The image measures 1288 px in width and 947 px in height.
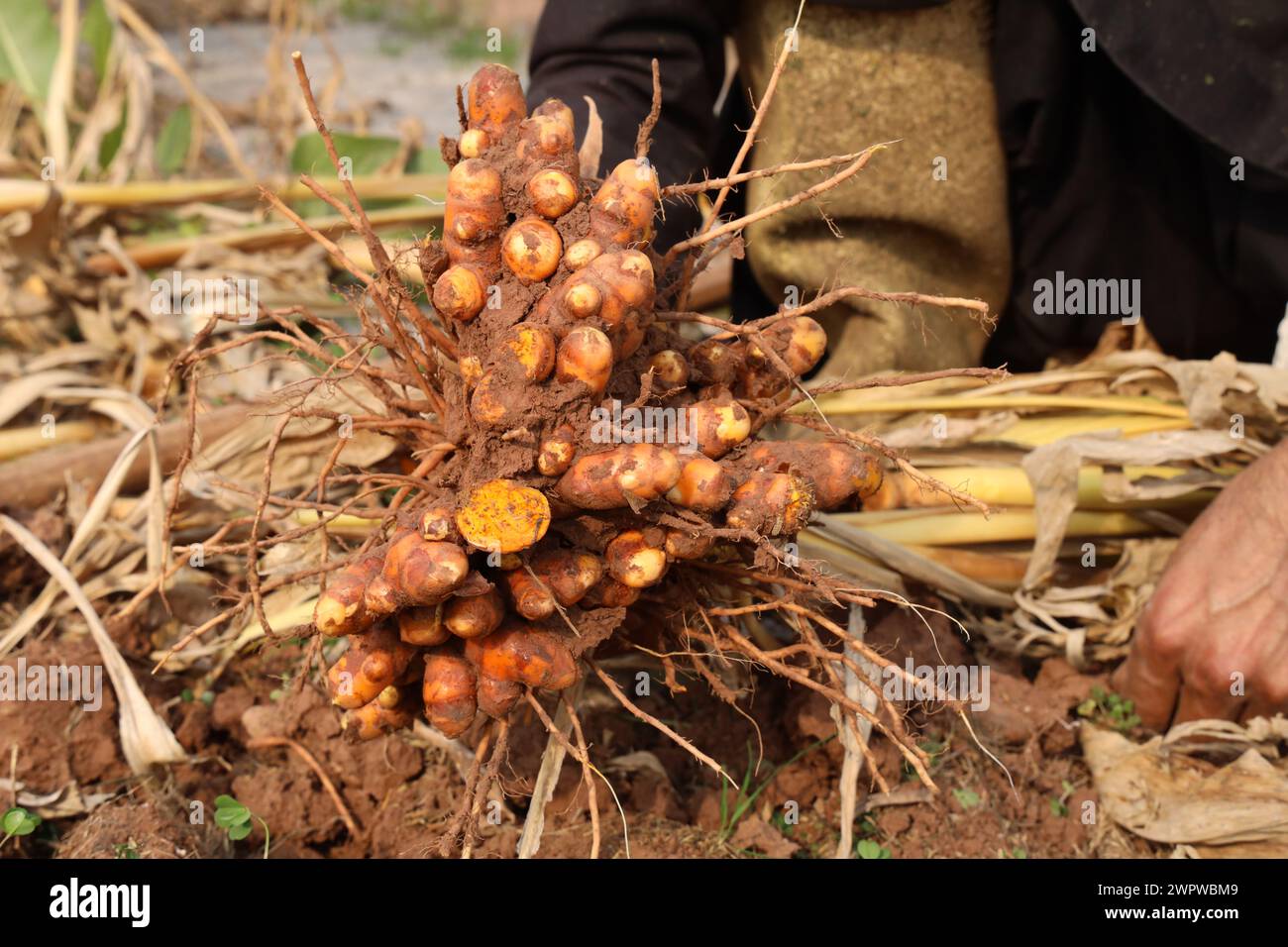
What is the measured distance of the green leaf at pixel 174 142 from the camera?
3.40 meters

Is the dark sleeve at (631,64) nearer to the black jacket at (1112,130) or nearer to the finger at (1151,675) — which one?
the black jacket at (1112,130)

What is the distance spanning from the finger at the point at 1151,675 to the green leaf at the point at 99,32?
9.94 feet

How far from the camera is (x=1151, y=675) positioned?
1720 mm

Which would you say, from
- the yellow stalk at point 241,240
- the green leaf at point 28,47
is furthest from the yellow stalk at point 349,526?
the green leaf at point 28,47

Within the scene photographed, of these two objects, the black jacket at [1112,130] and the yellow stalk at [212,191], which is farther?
the yellow stalk at [212,191]

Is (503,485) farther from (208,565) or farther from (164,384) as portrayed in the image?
(208,565)

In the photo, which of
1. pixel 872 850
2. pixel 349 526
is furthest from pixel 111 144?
pixel 872 850

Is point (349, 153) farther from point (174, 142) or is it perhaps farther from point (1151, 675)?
point (1151, 675)

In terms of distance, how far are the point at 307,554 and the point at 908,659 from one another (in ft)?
2.91

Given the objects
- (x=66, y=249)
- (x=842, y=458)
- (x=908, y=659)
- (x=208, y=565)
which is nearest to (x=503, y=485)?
(x=842, y=458)

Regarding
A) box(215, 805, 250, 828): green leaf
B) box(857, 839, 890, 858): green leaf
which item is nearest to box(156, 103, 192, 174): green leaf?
box(215, 805, 250, 828): green leaf

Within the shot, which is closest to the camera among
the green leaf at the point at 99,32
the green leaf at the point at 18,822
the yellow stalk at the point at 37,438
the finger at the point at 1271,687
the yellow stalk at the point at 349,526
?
the green leaf at the point at 18,822

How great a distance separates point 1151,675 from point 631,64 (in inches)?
52.2

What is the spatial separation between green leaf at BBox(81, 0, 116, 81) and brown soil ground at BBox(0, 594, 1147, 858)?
217cm
